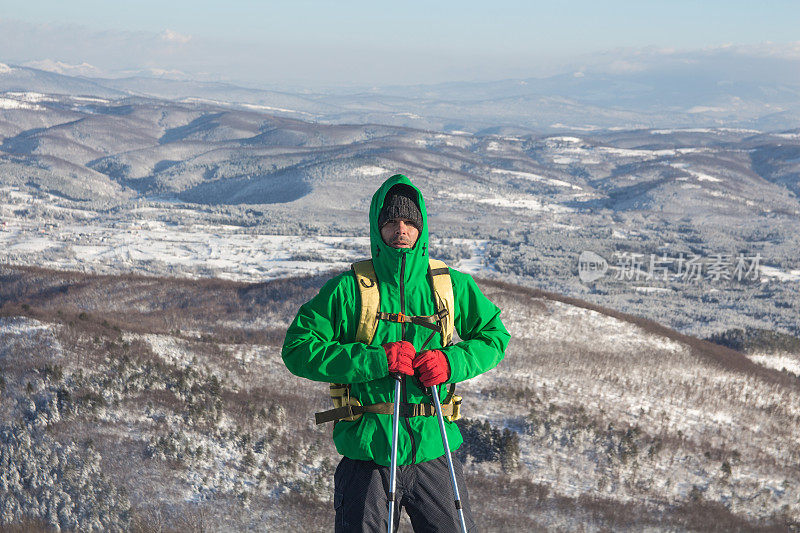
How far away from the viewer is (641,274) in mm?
74500

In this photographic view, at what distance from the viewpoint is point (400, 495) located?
506cm

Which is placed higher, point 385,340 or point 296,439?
point 385,340

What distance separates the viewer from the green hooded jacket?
488 cm

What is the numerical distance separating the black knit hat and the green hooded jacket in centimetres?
5

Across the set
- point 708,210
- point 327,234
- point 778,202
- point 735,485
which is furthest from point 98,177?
point 778,202

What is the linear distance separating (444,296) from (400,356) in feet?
2.33

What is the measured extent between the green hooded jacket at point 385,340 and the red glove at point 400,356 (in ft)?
0.40

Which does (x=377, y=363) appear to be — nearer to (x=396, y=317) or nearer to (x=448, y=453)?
(x=396, y=317)

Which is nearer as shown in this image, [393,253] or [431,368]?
[431,368]

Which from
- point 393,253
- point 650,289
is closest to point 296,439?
point 393,253

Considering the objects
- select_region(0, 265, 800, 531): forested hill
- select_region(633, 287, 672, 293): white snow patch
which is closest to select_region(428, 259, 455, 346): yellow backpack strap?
select_region(0, 265, 800, 531): forested hill

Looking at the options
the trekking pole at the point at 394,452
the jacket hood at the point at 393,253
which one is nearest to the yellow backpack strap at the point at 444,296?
the jacket hood at the point at 393,253

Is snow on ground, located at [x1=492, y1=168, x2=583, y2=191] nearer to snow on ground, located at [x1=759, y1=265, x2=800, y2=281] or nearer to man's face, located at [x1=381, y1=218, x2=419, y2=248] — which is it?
snow on ground, located at [x1=759, y1=265, x2=800, y2=281]

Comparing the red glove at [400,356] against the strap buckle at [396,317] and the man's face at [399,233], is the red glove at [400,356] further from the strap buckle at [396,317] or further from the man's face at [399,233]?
the man's face at [399,233]
